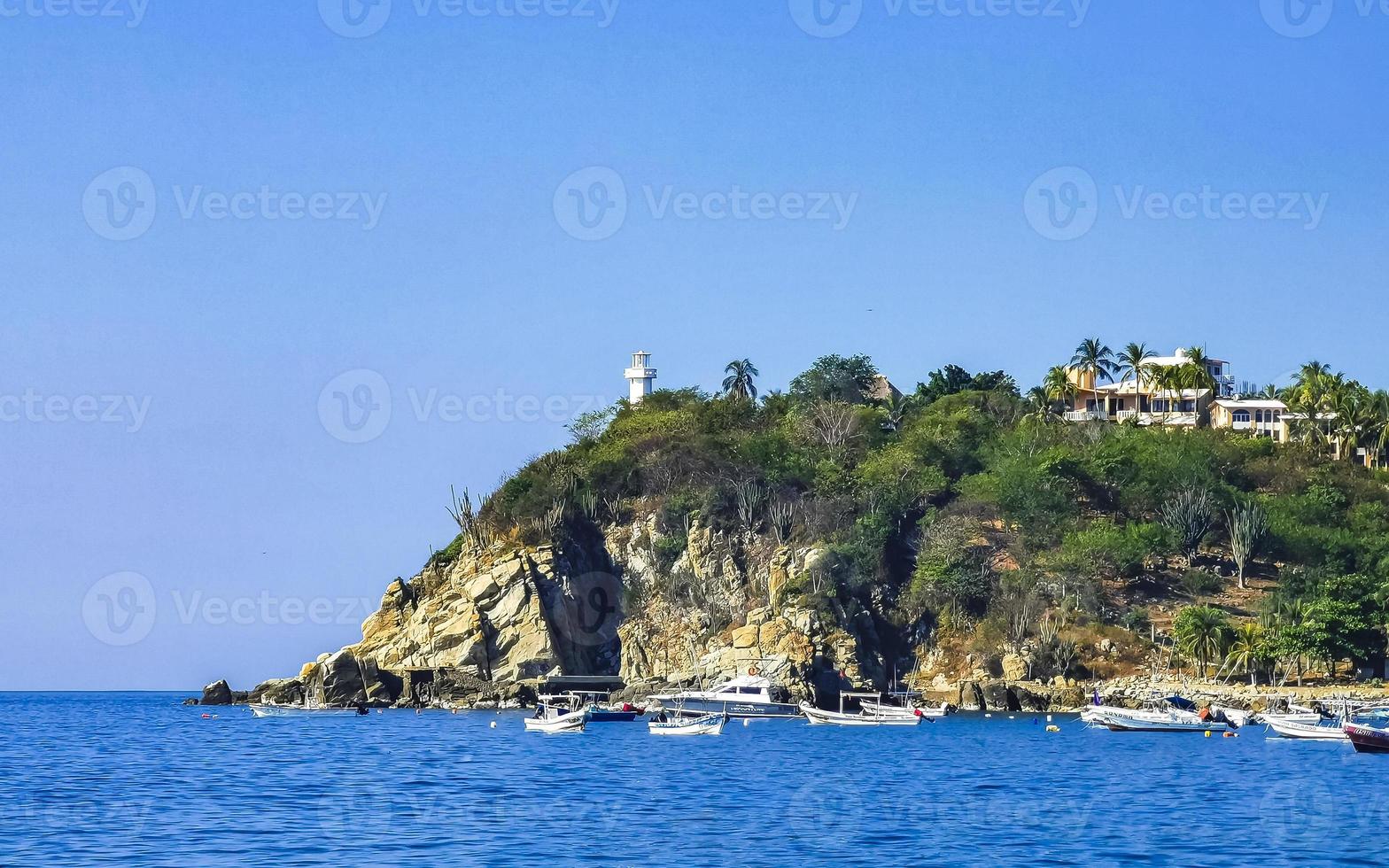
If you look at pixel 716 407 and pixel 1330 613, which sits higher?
pixel 716 407

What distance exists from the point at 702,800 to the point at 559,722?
3480 cm

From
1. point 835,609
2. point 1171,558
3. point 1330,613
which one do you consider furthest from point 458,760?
point 1171,558

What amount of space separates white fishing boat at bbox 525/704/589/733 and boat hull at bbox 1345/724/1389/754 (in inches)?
1451

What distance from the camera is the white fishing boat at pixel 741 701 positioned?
9400 centimetres

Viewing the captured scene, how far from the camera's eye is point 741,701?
94062 millimetres

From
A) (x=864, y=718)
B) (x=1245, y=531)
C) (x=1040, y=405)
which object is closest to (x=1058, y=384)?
(x=1040, y=405)

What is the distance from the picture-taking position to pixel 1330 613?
92000mm

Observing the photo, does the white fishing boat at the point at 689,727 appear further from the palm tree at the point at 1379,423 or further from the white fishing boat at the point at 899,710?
the palm tree at the point at 1379,423

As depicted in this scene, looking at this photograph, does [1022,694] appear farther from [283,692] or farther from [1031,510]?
[283,692]

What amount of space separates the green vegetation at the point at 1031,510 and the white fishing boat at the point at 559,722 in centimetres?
2317

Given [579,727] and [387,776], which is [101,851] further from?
[579,727]

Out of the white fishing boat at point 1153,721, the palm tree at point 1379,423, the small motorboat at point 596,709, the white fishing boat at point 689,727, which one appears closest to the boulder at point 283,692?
the small motorboat at point 596,709

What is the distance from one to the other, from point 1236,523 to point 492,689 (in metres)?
49.9

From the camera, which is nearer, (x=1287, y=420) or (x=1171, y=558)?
(x=1171, y=558)
